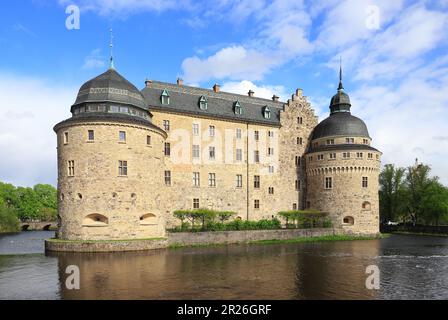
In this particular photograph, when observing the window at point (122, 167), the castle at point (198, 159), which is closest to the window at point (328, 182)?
the castle at point (198, 159)

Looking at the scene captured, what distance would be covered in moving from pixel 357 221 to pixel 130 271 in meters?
33.5

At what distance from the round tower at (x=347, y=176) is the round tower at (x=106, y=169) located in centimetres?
2362

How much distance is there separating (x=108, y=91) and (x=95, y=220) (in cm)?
1112

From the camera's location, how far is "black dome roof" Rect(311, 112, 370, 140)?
158 feet

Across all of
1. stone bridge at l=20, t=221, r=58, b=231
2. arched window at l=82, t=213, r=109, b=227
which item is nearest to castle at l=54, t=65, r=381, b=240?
arched window at l=82, t=213, r=109, b=227

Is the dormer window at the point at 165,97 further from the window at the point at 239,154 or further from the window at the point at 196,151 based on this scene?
the window at the point at 239,154

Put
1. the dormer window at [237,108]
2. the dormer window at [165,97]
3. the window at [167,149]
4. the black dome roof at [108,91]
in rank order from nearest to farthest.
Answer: the black dome roof at [108,91]
the window at [167,149]
the dormer window at [165,97]
the dormer window at [237,108]

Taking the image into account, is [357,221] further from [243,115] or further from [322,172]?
Result: [243,115]

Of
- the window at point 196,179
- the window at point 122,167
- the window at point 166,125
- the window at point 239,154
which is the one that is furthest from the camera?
the window at point 239,154

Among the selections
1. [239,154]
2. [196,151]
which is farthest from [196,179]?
[239,154]

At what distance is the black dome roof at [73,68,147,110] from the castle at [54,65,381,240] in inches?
3.8

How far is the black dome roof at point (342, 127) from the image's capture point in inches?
1890

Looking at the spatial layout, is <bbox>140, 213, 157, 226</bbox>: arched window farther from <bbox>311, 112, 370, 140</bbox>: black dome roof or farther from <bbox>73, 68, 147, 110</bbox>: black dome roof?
<bbox>311, 112, 370, 140</bbox>: black dome roof

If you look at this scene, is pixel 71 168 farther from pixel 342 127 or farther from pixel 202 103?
pixel 342 127
